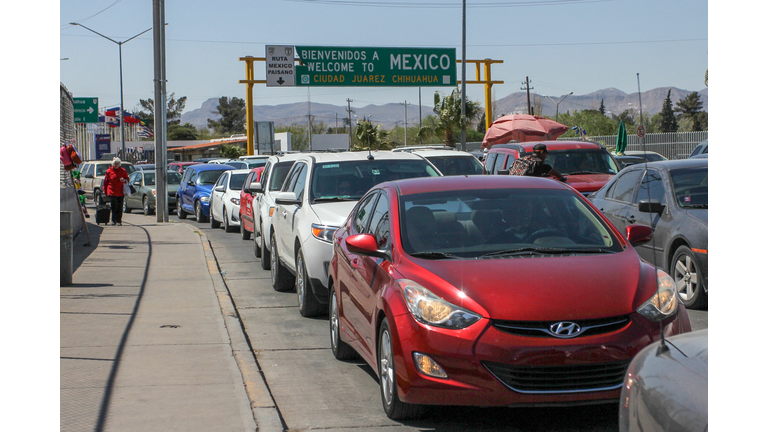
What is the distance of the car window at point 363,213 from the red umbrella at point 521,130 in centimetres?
2286

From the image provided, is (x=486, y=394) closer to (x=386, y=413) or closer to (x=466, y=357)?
(x=466, y=357)

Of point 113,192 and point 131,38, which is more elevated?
point 131,38

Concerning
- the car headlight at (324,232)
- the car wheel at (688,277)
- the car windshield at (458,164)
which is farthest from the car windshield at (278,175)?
the car wheel at (688,277)

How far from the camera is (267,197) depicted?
41.2 ft

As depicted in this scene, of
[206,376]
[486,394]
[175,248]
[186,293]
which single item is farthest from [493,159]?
[486,394]

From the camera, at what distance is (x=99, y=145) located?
217ft

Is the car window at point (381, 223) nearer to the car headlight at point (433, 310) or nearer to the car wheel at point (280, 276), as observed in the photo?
the car headlight at point (433, 310)

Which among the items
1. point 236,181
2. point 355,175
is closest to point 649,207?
point 355,175

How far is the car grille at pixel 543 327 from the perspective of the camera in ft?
15.2

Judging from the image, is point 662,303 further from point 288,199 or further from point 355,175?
point 355,175

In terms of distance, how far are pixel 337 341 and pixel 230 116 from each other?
150676mm

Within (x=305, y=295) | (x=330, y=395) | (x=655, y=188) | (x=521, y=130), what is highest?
(x=521, y=130)

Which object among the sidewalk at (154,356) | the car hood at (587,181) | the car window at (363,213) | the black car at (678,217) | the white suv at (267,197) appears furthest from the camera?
the car hood at (587,181)

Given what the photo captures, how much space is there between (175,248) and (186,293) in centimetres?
581
